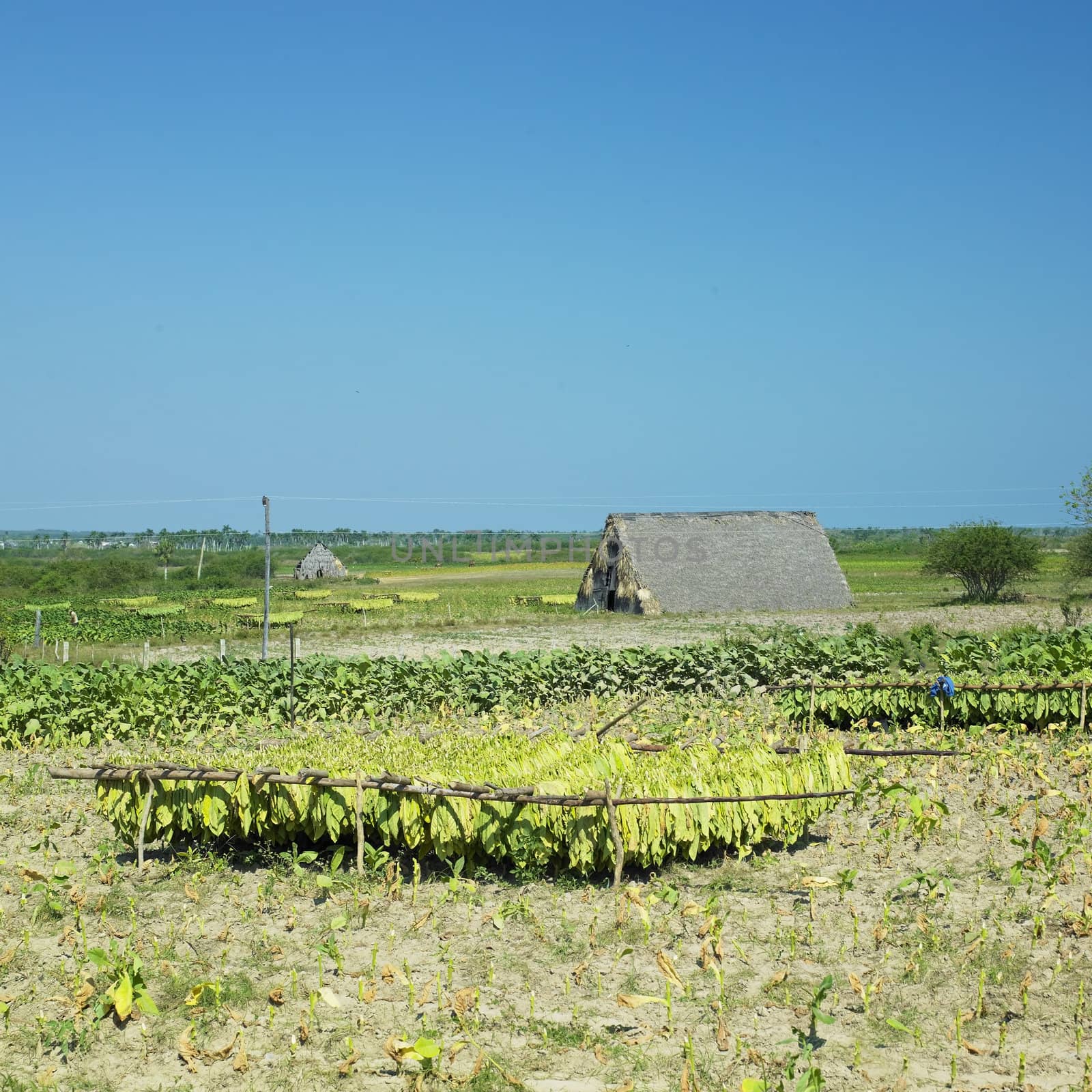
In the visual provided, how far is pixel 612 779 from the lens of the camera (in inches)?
291

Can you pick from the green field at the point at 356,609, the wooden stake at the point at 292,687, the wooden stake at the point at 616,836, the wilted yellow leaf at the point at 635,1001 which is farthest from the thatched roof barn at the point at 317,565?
the wilted yellow leaf at the point at 635,1001

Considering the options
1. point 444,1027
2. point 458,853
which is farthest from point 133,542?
point 444,1027

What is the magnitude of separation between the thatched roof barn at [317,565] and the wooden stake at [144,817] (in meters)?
35.5

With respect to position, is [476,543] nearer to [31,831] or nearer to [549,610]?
[549,610]

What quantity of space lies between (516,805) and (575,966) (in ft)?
4.47

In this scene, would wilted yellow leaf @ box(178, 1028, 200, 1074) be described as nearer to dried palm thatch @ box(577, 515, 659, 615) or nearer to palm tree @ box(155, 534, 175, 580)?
dried palm thatch @ box(577, 515, 659, 615)

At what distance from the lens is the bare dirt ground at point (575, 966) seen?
16.7 ft

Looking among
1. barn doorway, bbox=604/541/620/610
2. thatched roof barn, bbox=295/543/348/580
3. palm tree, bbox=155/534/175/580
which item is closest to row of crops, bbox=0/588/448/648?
thatched roof barn, bbox=295/543/348/580

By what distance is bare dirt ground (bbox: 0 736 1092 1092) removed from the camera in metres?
5.09

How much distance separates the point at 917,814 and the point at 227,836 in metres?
4.94

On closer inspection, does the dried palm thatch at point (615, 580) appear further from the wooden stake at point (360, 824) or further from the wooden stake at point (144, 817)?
the wooden stake at point (360, 824)

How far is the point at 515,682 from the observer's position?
1403 centimetres

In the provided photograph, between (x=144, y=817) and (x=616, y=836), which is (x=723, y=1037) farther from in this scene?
(x=144, y=817)

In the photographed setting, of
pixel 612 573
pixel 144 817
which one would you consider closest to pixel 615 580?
pixel 612 573
